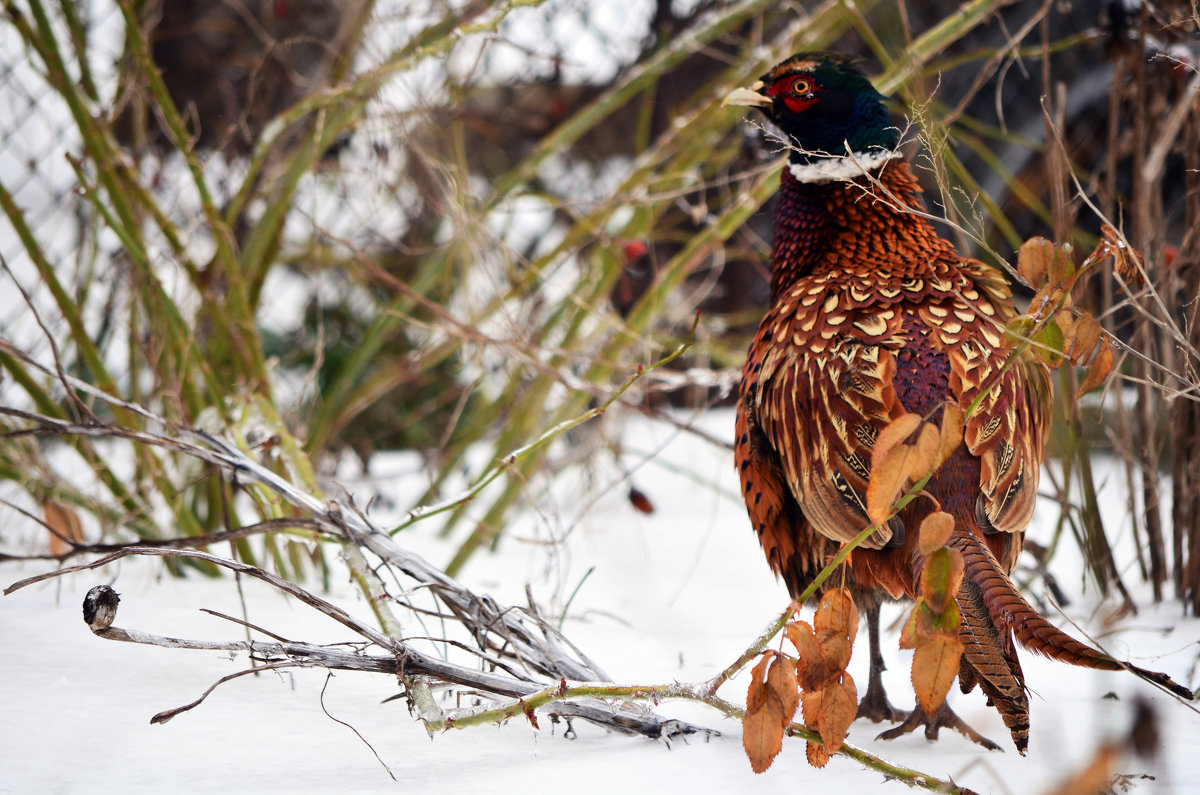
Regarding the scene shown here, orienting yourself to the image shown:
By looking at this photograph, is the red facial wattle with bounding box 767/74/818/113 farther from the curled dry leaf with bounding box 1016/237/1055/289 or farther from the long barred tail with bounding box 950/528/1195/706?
the long barred tail with bounding box 950/528/1195/706

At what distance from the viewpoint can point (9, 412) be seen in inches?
46.9

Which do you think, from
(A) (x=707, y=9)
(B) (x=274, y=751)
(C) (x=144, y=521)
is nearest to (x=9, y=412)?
(B) (x=274, y=751)

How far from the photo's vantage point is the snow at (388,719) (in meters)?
1.05

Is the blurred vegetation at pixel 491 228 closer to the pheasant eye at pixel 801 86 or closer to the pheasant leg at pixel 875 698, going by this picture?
the pheasant eye at pixel 801 86

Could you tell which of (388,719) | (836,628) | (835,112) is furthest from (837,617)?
(835,112)

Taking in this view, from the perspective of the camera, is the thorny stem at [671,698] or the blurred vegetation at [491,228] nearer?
the thorny stem at [671,698]

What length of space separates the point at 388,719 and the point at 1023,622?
0.76 metres

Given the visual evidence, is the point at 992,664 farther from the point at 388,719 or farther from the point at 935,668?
the point at 388,719

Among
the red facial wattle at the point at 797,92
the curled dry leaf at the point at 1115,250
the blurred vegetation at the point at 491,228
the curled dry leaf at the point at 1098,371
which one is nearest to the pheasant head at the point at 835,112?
the red facial wattle at the point at 797,92

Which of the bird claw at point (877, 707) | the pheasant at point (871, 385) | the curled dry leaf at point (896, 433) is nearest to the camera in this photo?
the curled dry leaf at point (896, 433)

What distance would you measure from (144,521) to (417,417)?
3.66ft

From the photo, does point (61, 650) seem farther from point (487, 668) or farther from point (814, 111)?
point (814, 111)

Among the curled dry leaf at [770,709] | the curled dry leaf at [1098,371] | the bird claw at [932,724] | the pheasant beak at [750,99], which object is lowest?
the curled dry leaf at [770,709]

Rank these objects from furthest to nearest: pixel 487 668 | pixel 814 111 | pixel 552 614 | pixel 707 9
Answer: pixel 707 9, pixel 552 614, pixel 814 111, pixel 487 668
